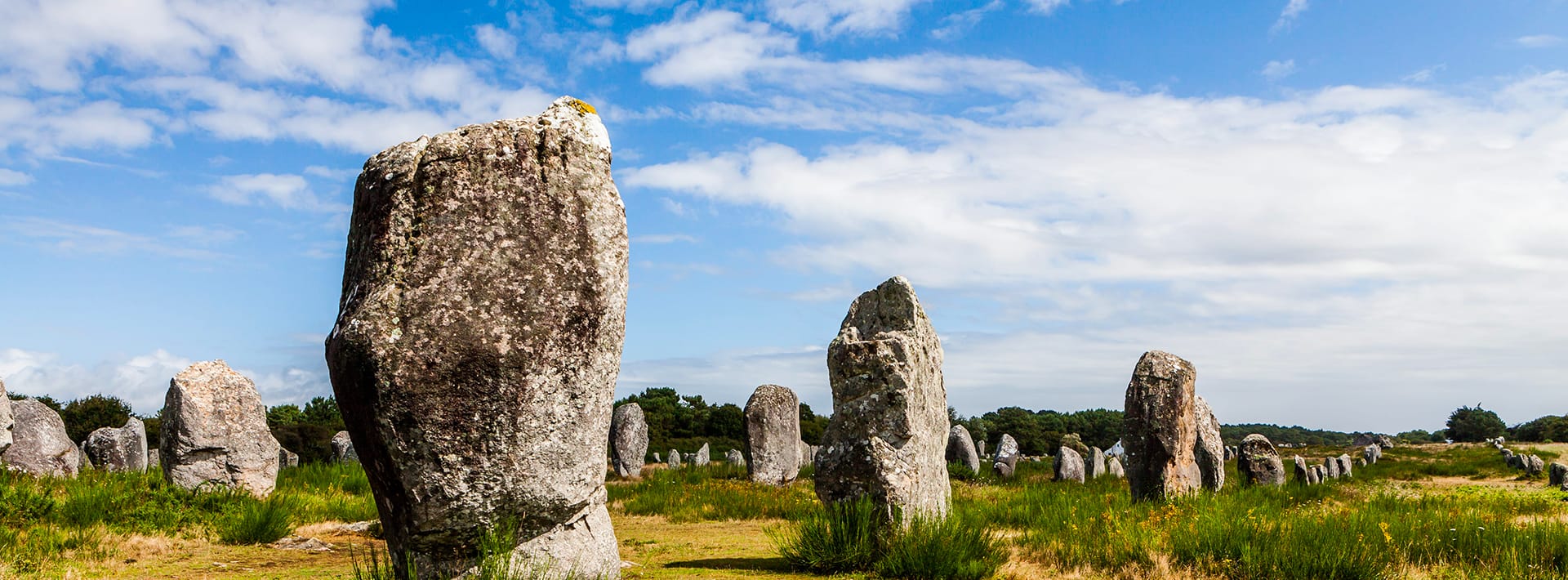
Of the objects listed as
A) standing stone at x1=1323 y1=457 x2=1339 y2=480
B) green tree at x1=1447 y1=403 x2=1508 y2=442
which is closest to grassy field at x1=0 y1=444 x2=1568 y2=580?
standing stone at x1=1323 y1=457 x2=1339 y2=480

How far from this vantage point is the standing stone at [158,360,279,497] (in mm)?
13883

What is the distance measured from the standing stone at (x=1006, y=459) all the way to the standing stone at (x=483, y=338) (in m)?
20.0

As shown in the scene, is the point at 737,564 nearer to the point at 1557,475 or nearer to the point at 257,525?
the point at 257,525

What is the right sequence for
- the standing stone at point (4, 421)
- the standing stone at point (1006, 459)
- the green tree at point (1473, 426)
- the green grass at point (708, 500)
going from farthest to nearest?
the green tree at point (1473, 426) < the standing stone at point (1006, 459) < the green grass at point (708, 500) < the standing stone at point (4, 421)

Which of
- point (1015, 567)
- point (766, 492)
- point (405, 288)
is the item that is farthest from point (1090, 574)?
point (766, 492)

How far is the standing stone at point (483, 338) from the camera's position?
5527 millimetres

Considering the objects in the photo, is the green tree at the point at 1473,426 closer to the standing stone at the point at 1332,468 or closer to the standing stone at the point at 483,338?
the standing stone at the point at 1332,468

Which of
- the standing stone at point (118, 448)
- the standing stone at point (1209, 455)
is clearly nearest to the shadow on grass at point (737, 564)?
the standing stone at point (1209, 455)

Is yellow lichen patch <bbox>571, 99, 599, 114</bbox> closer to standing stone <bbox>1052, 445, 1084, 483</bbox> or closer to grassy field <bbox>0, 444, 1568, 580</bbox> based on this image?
grassy field <bbox>0, 444, 1568, 580</bbox>

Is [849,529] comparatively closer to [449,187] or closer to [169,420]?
[449,187]

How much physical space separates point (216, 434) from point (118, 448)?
1211 cm

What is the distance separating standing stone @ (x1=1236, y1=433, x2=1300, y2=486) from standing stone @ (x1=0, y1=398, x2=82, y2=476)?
71.4ft

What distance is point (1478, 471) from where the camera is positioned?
28.5 metres

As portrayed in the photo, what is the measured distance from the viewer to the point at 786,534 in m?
10.0
